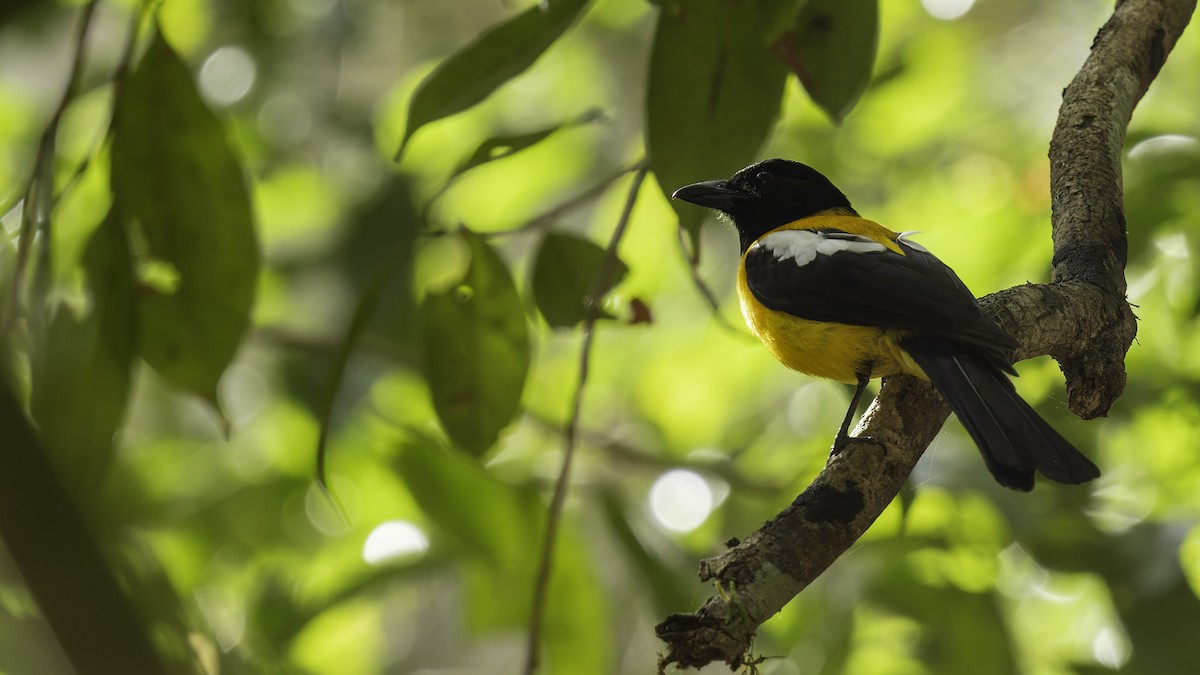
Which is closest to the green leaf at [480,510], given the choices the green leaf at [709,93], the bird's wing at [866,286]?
the bird's wing at [866,286]

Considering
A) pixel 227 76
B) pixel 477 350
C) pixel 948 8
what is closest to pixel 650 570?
pixel 477 350

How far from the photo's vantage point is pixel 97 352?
2.24m

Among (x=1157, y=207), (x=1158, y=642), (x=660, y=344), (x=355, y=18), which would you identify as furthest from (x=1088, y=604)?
(x=355, y=18)

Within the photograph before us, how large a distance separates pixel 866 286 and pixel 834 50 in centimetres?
49

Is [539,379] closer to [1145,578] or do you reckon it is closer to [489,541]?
[489,541]

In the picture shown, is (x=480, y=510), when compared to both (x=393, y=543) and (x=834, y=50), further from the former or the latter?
(x=834, y=50)

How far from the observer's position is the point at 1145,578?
250cm

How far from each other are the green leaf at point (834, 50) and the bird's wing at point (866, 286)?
1.16 feet

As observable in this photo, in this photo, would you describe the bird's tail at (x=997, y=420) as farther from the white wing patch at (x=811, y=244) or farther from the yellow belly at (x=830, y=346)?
the white wing patch at (x=811, y=244)

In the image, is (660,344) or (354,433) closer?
(354,433)

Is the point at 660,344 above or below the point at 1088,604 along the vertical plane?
above

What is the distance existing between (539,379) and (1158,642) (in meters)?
2.27

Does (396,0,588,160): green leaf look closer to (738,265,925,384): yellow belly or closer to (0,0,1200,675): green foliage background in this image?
(0,0,1200,675): green foliage background

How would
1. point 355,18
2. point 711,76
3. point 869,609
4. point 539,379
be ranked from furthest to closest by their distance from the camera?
point 355,18 → point 539,379 → point 869,609 → point 711,76
